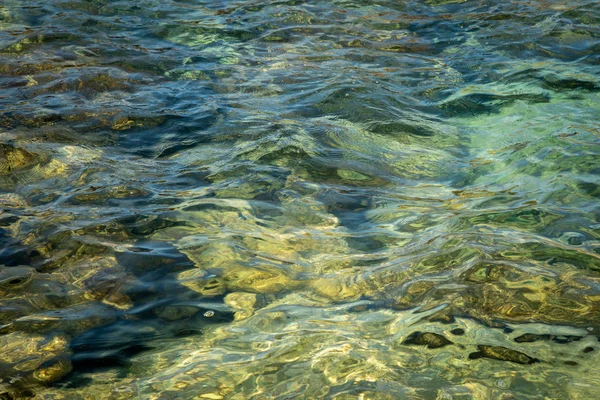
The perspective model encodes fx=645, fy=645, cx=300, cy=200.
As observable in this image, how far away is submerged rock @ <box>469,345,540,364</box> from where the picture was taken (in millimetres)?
2627

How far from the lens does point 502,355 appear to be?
105 inches

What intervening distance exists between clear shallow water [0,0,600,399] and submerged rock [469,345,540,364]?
0.01 metres

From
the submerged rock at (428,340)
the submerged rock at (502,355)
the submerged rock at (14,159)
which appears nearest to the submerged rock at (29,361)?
the submerged rock at (428,340)

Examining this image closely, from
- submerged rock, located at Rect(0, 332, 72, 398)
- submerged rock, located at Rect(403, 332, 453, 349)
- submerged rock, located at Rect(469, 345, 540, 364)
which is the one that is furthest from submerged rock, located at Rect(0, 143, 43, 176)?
submerged rock, located at Rect(469, 345, 540, 364)

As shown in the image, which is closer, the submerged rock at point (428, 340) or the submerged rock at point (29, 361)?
the submerged rock at point (29, 361)

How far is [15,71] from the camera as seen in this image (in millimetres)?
6660

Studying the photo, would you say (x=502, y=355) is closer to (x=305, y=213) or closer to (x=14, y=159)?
(x=305, y=213)

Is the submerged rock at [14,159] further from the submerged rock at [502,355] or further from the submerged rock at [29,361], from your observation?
the submerged rock at [502,355]

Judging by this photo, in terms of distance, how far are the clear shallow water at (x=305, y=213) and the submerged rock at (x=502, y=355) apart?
12mm

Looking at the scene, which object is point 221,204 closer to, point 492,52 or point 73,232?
point 73,232

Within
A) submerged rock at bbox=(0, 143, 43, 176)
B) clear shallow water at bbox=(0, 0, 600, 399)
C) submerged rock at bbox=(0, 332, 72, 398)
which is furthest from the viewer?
submerged rock at bbox=(0, 143, 43, 176)

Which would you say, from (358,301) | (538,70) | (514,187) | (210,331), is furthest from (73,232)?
(538,70)

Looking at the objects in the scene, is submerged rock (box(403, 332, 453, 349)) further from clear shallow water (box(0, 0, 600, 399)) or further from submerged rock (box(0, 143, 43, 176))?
submerged rock (box(0, 143, 43, 176))

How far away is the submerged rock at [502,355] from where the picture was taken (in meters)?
2.63
